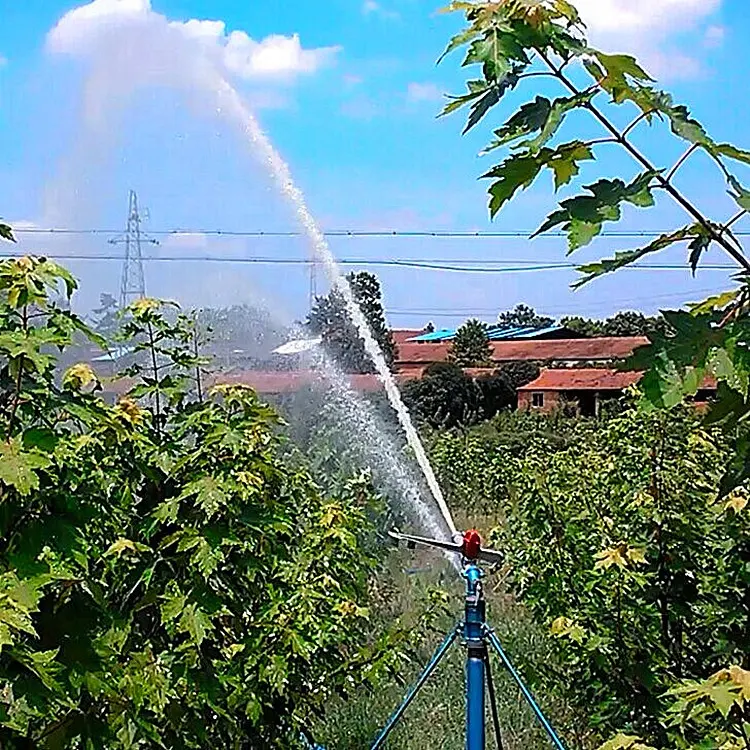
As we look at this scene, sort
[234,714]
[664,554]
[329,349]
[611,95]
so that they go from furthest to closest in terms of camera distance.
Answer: [329,349]
[664,554]
[234,714]
[611,95]

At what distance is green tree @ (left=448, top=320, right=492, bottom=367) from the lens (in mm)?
25386

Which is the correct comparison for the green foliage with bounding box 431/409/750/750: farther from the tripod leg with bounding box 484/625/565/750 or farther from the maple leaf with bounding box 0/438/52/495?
the maple leaf with bounding box 0/438/52/495

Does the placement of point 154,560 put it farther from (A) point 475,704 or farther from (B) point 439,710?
(B) point 439,710

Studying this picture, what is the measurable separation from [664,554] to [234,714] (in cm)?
156

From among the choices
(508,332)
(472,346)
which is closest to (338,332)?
(472,346)

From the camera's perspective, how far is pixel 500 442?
15.8 m

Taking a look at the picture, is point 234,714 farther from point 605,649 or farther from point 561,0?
point 561,0

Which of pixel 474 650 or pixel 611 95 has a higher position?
pixel 611 95

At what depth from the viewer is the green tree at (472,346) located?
2539 cm

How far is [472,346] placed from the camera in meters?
26.2

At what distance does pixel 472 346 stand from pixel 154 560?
23.3 metres

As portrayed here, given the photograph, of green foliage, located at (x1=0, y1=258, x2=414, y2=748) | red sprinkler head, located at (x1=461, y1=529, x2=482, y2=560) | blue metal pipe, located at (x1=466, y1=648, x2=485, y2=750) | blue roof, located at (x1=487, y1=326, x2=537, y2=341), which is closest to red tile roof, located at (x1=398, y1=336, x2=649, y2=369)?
blue roof, located at (x1=487, y1=326, x2=537, y2=341)

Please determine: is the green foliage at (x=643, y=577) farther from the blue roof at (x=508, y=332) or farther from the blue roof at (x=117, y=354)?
the blue roof at (x=508, y=332)

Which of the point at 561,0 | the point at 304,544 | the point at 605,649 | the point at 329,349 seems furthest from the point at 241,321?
the point at 561,0
